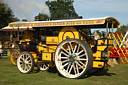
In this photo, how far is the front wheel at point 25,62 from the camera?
25.0 feet

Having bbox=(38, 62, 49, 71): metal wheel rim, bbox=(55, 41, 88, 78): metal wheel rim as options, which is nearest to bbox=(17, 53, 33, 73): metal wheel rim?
bbox=(38, 62, 49, 71): metal wheel rim

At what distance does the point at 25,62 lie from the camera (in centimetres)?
782

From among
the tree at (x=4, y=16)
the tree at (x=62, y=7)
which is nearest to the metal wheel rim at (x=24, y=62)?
the tree at (x=4, y=16)

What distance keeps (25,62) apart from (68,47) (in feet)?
6.56

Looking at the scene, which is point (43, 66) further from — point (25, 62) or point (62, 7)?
point (62, 7)

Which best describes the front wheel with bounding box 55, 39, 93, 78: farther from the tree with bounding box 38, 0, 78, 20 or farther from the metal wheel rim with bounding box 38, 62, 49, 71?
the tree with bounding box 38, 0, 78, 20

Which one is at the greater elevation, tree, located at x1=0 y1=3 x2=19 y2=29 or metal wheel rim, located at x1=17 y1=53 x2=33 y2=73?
tree, located at x1=0 y1=3 x2=19 y2=29

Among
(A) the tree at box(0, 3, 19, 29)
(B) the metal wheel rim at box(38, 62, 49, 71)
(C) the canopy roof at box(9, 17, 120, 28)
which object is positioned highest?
(A) the tree at box(0, 3, 19, 29)

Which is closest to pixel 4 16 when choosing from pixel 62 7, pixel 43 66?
pixel 43 66

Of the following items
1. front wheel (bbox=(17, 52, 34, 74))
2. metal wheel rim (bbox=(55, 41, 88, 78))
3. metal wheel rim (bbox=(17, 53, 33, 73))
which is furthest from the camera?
metal wheel rim (bbox=(17, 53, 33, 73))

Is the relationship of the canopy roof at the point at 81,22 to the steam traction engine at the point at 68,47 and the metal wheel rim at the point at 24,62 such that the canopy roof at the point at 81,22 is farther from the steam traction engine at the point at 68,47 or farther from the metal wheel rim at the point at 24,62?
the metal wheel rim at the point at 24,62

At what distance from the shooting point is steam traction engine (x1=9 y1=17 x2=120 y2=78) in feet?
21.5

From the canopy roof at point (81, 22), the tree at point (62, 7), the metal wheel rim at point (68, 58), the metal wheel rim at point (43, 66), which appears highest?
the tree at point (62, 7)

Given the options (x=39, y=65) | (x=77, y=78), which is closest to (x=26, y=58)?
(x=39, y=65)
